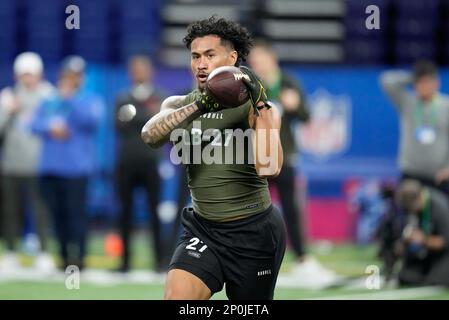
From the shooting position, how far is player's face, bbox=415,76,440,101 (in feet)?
37.0

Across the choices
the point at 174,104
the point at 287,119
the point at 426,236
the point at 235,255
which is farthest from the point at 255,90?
the point at 287,119

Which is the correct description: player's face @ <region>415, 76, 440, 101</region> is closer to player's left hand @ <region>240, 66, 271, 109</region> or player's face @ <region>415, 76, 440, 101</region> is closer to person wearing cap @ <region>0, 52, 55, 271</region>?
person wearing cap @ <region>0, 52, 55, 271</region>

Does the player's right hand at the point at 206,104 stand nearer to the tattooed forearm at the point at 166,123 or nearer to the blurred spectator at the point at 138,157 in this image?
the tattooed forearm at the point at 166,123

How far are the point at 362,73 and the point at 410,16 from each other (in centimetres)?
136

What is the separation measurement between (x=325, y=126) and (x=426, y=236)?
14.3 feet

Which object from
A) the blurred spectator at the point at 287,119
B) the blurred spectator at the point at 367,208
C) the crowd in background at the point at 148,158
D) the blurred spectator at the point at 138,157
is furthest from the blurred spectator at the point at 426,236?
the blurred spectator at the point at 367,208

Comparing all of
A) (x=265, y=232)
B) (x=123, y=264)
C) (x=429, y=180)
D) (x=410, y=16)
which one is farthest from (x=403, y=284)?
(x=410, y=16)

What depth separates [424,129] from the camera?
11344mm

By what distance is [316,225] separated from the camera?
48.4ft

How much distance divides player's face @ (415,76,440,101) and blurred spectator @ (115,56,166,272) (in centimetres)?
265

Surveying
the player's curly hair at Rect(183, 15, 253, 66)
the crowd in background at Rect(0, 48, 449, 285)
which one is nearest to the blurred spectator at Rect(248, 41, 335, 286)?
the crowd in background at Rect(0, 48, 449, 285)

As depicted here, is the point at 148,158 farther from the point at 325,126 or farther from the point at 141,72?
the point at 325,126

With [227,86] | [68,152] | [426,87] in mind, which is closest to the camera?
[227,86]
